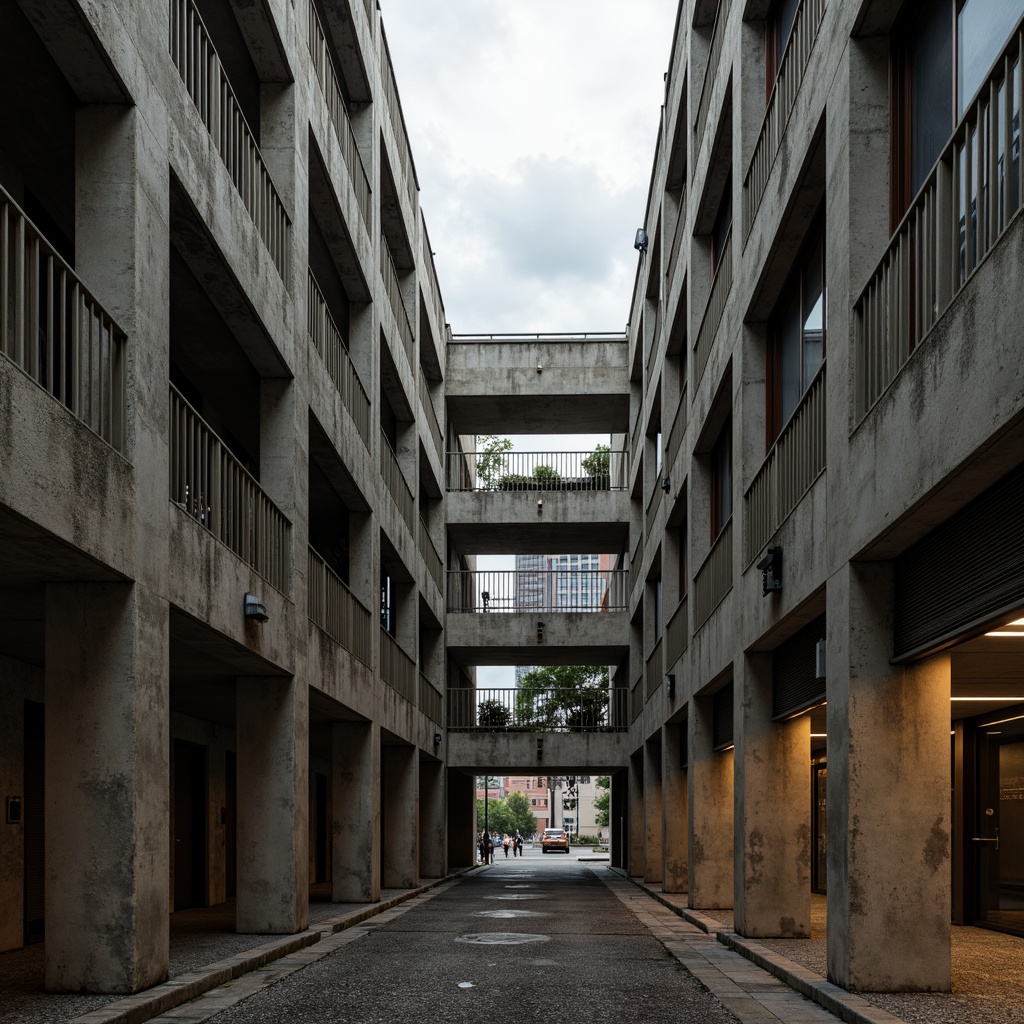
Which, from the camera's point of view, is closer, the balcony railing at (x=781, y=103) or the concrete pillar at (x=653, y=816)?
the balcony railing at (x=781, y=103)

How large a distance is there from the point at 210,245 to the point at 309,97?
590cm

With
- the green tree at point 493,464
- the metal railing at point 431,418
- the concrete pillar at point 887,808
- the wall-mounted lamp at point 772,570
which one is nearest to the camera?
the concrete pillar at point 887,808

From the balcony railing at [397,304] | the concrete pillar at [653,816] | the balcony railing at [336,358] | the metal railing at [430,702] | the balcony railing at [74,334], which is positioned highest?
the balcony railing at [397,304]

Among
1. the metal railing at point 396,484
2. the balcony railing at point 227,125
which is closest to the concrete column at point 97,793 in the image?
the balcony railing at point 227,125

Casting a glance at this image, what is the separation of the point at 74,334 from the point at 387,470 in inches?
647

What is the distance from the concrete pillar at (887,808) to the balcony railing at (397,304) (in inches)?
649

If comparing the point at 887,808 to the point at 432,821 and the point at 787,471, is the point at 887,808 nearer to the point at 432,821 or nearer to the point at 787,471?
the point at 787,471

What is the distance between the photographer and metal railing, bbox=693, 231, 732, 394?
1829 cm

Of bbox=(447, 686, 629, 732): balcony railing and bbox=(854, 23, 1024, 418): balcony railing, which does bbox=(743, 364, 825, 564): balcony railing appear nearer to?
bbox=(854, 23, 1024, 418): balcony railing

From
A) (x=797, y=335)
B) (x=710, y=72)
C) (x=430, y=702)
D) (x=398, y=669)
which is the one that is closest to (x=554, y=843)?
(x=430, y=702)

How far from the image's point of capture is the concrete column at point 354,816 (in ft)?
69.9

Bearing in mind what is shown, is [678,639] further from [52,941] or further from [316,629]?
[52,941]

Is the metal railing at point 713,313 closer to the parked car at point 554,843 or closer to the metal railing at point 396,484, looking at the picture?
the metal railing at point 396,484

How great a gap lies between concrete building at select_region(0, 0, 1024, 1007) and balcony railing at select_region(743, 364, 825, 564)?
8 centimetres
